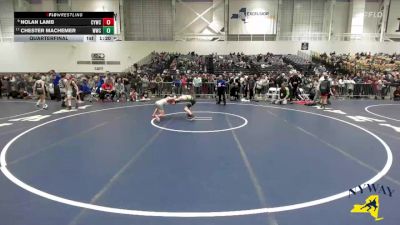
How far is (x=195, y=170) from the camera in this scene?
6.15 meters

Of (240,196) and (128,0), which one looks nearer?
(240,196)

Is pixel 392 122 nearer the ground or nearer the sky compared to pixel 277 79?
nearer the ground

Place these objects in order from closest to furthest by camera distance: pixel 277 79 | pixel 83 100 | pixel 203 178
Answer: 1. pixel 203 178
2. pixel 83 100
3. pixel 277 79

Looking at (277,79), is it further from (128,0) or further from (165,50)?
(128,0)

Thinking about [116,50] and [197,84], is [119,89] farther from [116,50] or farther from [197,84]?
[116,50]

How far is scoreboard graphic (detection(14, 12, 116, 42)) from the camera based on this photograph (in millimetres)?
13281

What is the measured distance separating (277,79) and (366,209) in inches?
596

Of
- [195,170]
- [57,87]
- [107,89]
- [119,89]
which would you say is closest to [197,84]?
[119,89]

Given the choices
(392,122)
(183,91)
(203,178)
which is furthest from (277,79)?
(203,178)

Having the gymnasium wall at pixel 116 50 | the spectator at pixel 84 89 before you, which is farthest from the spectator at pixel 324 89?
the gymnasium wall at pixel 116 50

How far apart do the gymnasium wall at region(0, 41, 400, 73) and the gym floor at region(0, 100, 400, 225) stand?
21.6m

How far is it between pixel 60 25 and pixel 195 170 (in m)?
10.6

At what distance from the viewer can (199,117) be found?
1205 centimetres

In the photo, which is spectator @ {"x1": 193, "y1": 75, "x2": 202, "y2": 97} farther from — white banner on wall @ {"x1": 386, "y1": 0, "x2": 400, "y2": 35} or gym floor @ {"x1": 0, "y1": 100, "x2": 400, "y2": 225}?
white banner on wall @ {"x1": 386, "y1": 0, "x2": 400, "y2": 35}
